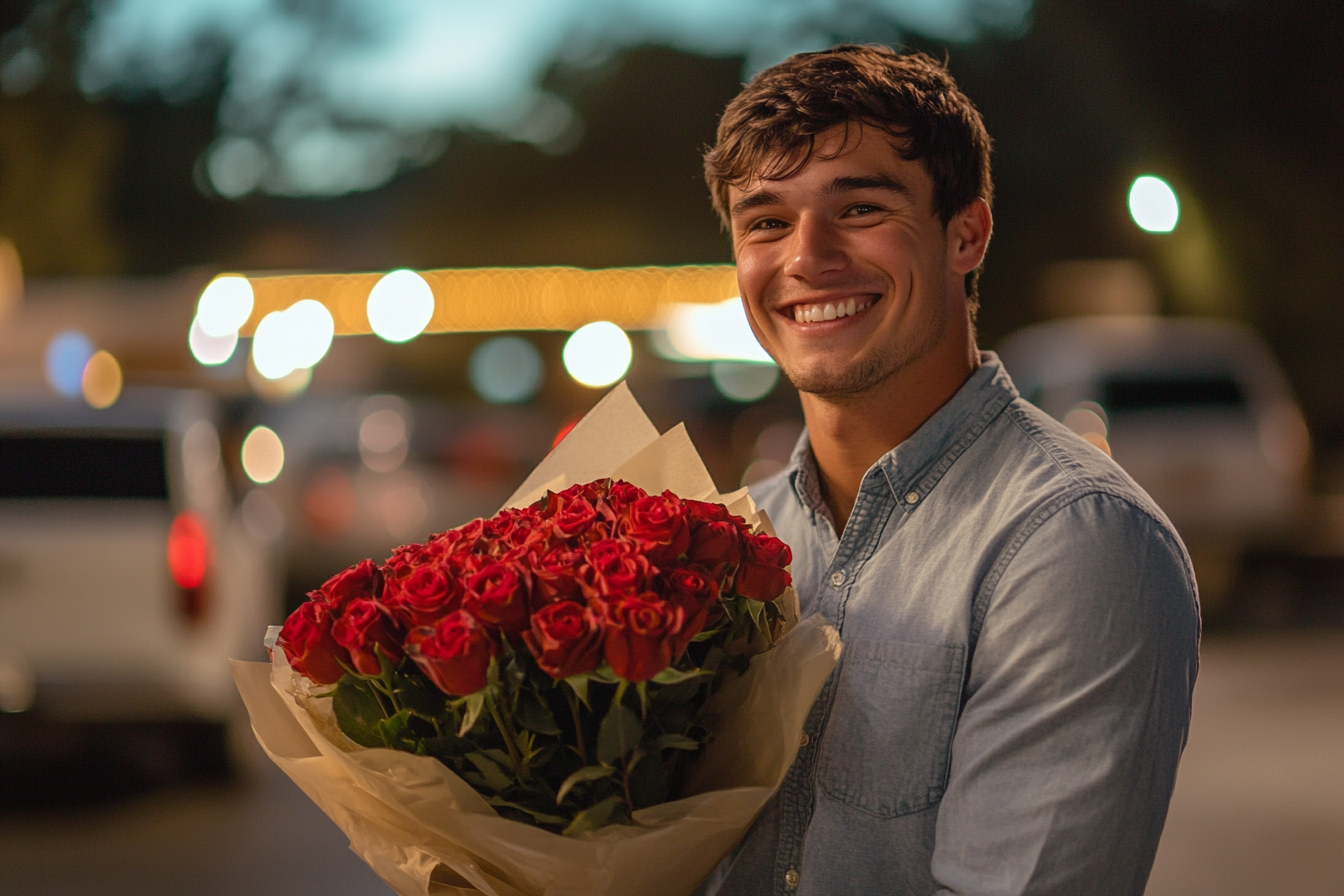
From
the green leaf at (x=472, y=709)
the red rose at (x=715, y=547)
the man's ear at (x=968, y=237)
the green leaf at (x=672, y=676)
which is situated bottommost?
the green leaf at (x=472, y=709)

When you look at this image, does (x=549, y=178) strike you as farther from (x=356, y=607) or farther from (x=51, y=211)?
(x=356, y=607)

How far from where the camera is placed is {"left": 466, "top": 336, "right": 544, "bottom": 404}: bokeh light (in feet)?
123

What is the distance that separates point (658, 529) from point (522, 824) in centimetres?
43

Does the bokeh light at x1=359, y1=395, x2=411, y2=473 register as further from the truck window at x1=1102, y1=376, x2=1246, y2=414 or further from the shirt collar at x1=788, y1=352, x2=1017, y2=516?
the shirt collar at x1=788, y1=352, x2=1017, y2=516

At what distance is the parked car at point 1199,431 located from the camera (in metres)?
12.0

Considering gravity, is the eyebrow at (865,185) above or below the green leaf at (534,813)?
→ above

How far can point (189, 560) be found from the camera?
732 cm

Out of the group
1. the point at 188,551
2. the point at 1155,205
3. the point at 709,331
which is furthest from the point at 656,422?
the point at 709,331

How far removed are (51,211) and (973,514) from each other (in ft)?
98.0

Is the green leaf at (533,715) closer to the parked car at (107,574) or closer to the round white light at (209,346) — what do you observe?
the parked car at (107,574)

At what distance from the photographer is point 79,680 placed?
716 centimetres

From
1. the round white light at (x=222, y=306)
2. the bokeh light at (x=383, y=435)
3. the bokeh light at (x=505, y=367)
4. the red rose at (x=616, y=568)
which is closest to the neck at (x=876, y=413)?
the red rose at (x=616, y=568)

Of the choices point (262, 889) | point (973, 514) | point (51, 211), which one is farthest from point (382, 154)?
point (973, 514)

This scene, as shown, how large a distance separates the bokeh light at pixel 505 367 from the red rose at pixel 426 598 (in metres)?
33.4
